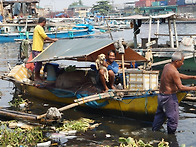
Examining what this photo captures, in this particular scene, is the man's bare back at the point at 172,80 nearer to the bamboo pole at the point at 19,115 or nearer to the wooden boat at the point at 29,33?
the bamboo pole at the point at 19,115

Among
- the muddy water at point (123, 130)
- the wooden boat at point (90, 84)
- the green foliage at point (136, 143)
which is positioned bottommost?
the muddy water at point (123, 130)

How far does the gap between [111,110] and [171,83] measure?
231cm

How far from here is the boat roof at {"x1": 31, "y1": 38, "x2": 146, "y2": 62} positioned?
878 cm

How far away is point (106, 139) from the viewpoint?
7.75 meters

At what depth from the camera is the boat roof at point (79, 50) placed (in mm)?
8781

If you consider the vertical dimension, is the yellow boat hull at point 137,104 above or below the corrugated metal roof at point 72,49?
→ below

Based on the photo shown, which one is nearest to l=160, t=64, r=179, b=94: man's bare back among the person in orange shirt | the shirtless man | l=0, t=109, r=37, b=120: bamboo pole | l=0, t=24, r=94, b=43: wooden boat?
the shirtless man

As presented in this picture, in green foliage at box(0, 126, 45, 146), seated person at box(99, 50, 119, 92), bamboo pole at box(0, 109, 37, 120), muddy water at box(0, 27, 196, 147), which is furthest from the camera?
seated person at box(99, 50, 119, 92)

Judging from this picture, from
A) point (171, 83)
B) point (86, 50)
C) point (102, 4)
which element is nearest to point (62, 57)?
point (86, 50)

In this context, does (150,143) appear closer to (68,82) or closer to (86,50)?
(86,50)

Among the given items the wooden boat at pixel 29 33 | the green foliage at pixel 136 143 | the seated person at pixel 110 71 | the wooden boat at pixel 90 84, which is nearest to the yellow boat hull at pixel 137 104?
the wooden boat at pixel 90 84

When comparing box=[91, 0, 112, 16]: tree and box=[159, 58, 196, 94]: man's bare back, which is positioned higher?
box=[91, 0, 112, 16]: tree

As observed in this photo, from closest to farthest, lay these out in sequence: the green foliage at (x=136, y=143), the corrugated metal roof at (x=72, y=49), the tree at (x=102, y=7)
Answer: the green foliage at (x=136, y=143), the corrugated metal roof at (x=72, y=49), the tree at (x=102, y=7)

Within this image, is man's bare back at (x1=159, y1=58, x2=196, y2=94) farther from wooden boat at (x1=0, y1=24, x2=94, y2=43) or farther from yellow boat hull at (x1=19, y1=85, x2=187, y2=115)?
wooden boat at (x1=0, y1=24, x2=94, y2=43)
